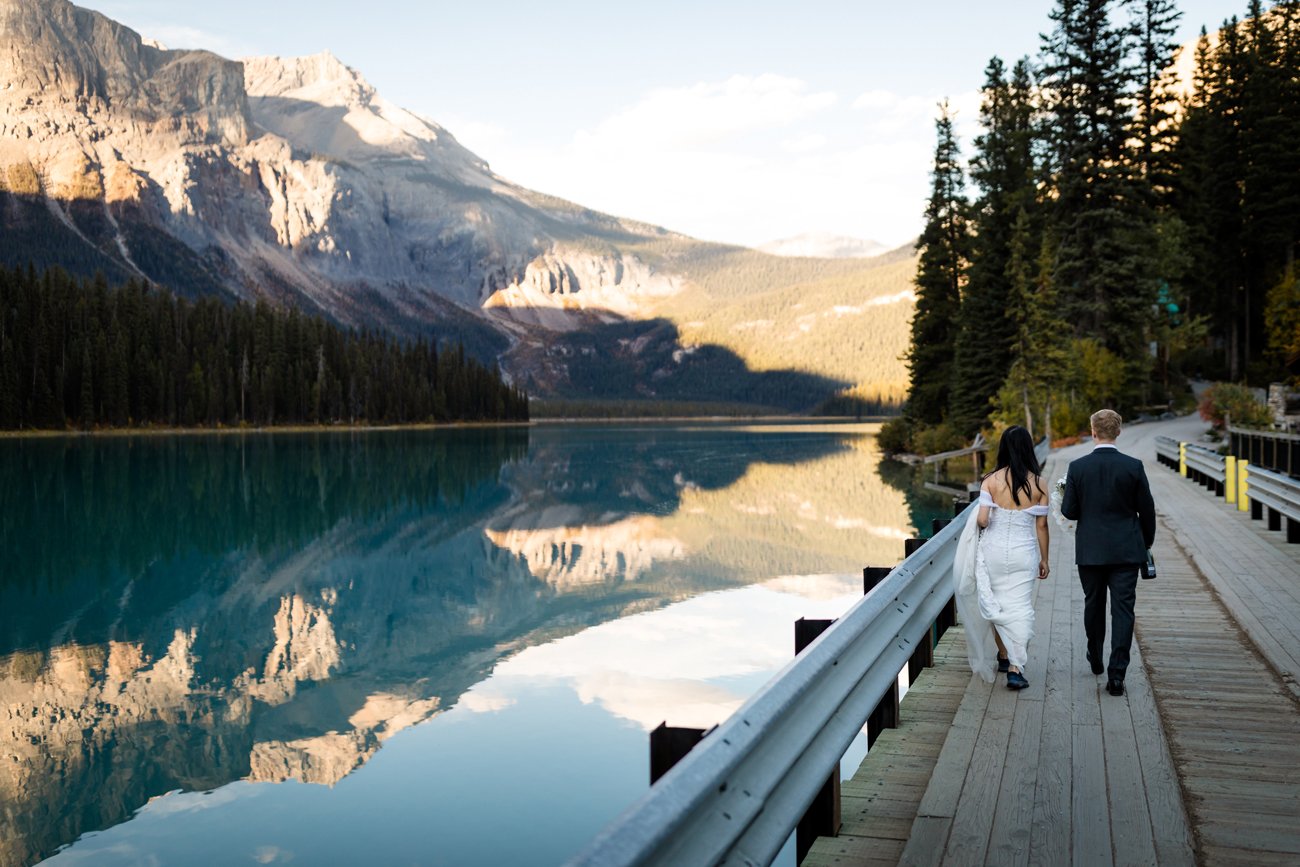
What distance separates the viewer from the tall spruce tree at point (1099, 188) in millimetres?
50344

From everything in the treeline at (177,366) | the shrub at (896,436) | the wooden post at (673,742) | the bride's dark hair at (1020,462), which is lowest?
the shrub at (896,436)

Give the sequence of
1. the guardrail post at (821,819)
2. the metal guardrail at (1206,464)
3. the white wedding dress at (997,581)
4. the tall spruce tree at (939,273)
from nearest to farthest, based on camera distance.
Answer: the guardrail post at (821,819), the white wedding dress at (997,581), the metal guardrail at (1206,464), the tall spruce tree at (939,273)

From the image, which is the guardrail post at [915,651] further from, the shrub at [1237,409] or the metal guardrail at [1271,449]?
the shrub at [1237,409]

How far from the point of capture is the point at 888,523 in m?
32.7

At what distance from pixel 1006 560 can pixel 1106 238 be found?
47560 millimetres

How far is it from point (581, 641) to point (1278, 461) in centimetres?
1587

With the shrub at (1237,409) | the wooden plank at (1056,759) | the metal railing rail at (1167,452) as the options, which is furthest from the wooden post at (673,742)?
the shrub at (1237,409)

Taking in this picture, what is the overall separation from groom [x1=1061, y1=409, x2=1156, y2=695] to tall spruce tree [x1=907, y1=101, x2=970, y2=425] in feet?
191

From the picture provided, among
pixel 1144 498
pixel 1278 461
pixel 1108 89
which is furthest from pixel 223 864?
pixel 1108 89

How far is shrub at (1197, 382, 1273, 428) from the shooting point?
36.0 metres

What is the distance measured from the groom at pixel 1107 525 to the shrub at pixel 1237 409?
3052 centimetres

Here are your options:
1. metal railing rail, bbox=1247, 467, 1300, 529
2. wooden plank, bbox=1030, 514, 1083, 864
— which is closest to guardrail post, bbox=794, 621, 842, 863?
wooden plank, bbox=1030, 514, 1083, 864

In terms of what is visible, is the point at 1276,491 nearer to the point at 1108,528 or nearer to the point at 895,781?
the point at 1108,528

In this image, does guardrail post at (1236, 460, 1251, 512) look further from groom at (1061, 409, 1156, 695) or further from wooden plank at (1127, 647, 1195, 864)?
wooden plank at (1127, 647, 1195, 864)
